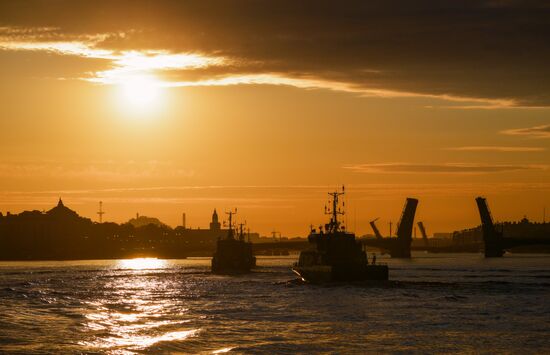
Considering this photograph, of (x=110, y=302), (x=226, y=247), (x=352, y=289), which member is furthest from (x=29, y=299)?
(x=226, y=247)

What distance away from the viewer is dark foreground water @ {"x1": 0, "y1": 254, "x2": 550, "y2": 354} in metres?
53.4

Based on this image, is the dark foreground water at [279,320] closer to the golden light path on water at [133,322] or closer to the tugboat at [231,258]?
the golden light path on water at [133,322]

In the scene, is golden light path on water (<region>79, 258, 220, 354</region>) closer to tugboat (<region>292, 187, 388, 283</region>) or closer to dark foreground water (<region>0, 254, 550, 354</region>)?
dark foreground water (<region>0, 254, 550, 354</region>)

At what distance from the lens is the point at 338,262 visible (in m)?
112

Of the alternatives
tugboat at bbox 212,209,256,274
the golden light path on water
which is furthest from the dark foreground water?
tugboat at bbox 212,209,256,274

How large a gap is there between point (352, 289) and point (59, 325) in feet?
137

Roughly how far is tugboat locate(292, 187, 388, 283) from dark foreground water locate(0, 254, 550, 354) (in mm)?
5436

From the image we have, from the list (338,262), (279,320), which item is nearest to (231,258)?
(338,262)

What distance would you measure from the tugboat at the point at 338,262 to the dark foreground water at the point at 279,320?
5436 mm

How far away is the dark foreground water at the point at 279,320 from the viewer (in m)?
53.4

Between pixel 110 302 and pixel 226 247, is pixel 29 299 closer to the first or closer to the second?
pixel 110 302

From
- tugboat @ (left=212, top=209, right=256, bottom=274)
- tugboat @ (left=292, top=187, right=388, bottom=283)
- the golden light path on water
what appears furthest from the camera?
tugboat @ (left=212, top=209, right=256, bottom=274)

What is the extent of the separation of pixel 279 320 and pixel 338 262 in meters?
45.6

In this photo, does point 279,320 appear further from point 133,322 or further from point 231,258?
point 231,258
